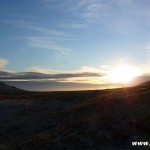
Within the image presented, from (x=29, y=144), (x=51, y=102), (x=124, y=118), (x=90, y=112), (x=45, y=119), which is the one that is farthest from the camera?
(x=51, y=102)

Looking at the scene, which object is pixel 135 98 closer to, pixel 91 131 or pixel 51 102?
pixel 91 131

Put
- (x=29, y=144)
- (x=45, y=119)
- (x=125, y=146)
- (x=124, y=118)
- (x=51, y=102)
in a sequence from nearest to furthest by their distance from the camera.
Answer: (x=125, y=146), (x=29, y=144), (x=124, y=118), (x=45, y=119), (x=51, y=102)

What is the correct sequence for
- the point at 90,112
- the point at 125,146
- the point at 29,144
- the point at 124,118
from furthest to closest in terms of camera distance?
the point at 90,112 → the point at 124,118 → the point at 29,144 → the point at 125,146

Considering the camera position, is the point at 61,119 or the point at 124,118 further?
the point at 61,119

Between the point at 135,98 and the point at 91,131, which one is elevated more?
the point at 135,98

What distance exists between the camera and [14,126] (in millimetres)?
46562

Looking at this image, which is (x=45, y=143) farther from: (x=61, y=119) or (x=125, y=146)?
(x=61, y=119)

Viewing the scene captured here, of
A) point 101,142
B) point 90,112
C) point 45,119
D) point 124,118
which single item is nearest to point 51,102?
point 45,119

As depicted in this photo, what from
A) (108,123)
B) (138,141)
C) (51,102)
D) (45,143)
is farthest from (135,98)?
(51,102)

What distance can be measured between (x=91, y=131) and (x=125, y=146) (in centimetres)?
428

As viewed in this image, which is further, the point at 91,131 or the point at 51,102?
the point at 51,102

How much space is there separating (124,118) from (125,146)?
607 centimetres

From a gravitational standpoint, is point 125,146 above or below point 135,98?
below

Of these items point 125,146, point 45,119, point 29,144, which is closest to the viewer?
point 125,146
